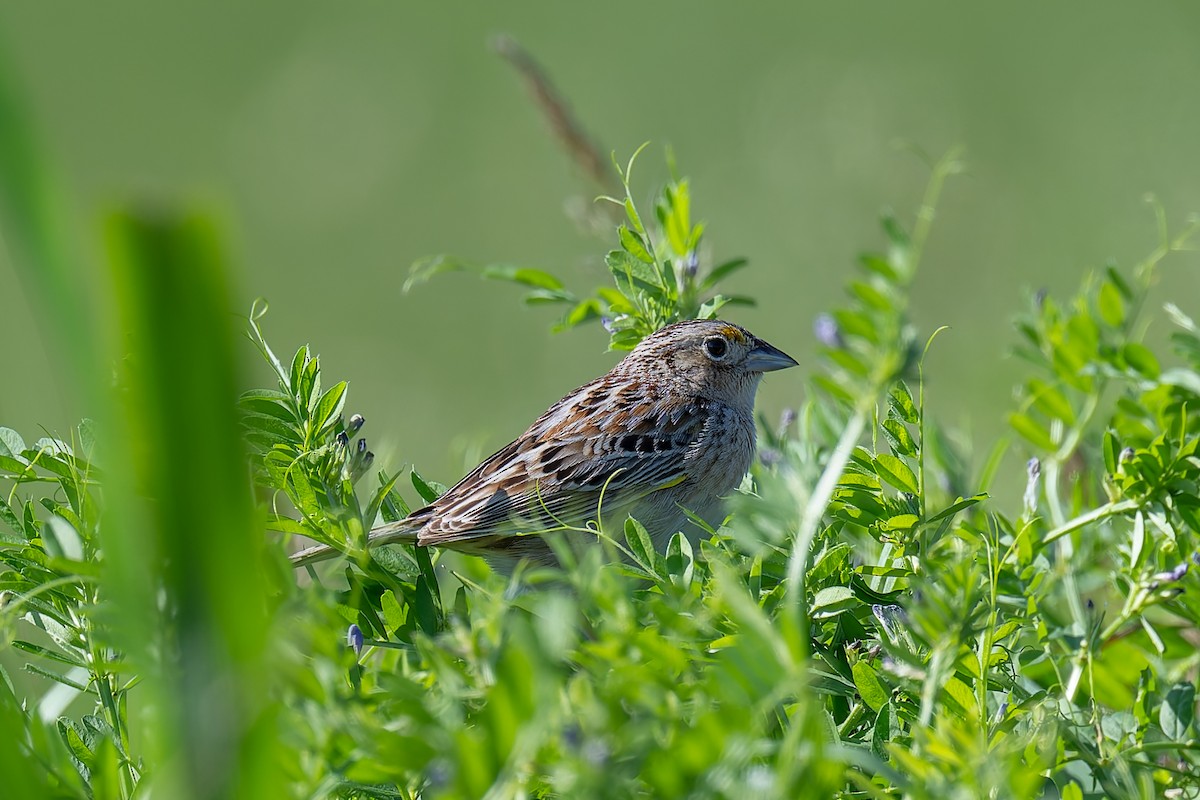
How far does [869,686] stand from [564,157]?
6.00 metres

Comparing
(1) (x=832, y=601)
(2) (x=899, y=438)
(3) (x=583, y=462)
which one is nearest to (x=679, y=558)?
(1) (x=832, y=601)

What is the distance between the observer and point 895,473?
1.82 metres

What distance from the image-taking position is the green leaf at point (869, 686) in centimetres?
163

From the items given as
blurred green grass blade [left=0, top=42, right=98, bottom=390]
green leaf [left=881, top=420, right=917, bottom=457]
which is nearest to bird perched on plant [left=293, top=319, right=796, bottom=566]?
green leaf [left=881, top=420, right=917, bottom=457]

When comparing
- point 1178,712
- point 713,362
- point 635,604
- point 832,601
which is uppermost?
point 713,362

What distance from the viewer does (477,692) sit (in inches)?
43.9

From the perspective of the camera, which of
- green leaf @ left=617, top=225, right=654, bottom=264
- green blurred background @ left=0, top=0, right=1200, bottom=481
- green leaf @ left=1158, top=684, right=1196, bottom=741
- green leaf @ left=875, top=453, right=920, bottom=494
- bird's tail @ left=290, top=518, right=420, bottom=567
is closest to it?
green leaf @ left=1158, top=684, right=1196, bottom=741

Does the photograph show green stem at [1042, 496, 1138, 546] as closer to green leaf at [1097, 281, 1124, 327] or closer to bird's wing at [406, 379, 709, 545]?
green leaf at [1097, 281, 1124, 327]

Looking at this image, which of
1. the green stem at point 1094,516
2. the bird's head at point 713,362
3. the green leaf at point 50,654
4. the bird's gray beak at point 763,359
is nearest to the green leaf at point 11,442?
the green leaf at point 50,654

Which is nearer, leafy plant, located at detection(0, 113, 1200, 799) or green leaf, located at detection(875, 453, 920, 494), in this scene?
leafy plant, located at detection(0, 113, 1200, 799)

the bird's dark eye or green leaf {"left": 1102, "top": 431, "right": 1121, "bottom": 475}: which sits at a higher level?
the bird's dark eye

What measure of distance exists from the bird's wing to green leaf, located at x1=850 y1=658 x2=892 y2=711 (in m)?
1.62

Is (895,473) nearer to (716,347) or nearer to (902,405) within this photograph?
(902,405)

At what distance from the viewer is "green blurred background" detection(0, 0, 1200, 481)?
28.0 feet
